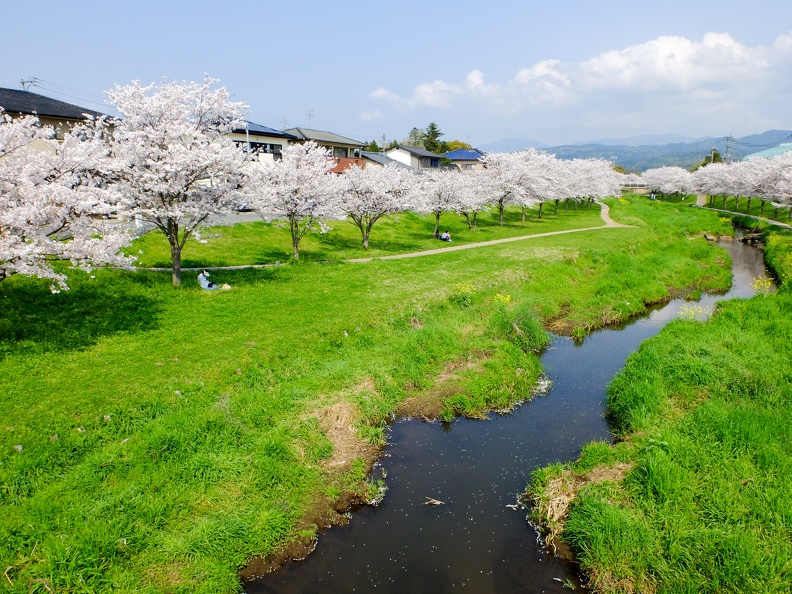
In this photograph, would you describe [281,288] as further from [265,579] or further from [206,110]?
[265,579]

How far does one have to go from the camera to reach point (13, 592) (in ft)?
29.9

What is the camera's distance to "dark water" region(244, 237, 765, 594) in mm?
10844

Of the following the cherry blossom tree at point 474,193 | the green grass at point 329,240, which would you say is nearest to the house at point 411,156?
the green grass at point 329,240

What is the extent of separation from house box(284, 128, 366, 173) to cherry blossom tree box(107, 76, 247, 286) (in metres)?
44.4

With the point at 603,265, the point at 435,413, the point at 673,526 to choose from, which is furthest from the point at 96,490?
the point at 603,265

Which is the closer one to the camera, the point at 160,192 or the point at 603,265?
the point at 160,192

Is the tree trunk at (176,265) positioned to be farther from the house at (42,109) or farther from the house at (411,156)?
the house at (411,156)

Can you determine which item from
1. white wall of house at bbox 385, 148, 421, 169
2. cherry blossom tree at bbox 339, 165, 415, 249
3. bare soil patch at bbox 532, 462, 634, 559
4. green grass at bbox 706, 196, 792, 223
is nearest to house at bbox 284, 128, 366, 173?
white wall of house at bbox 385, 148, 421, 169

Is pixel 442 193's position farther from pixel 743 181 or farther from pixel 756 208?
pixel 756 208

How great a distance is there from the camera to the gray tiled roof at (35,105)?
3522 centimetres

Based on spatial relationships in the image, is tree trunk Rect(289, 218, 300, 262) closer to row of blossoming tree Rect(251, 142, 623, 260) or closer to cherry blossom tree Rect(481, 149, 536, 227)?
row of blossoming tree Rect(251, 142, 623, 260)

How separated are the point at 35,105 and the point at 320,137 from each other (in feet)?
131

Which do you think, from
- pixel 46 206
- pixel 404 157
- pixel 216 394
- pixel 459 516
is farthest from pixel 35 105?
pixel 404 157

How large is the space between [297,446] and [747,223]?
82.1 meters
